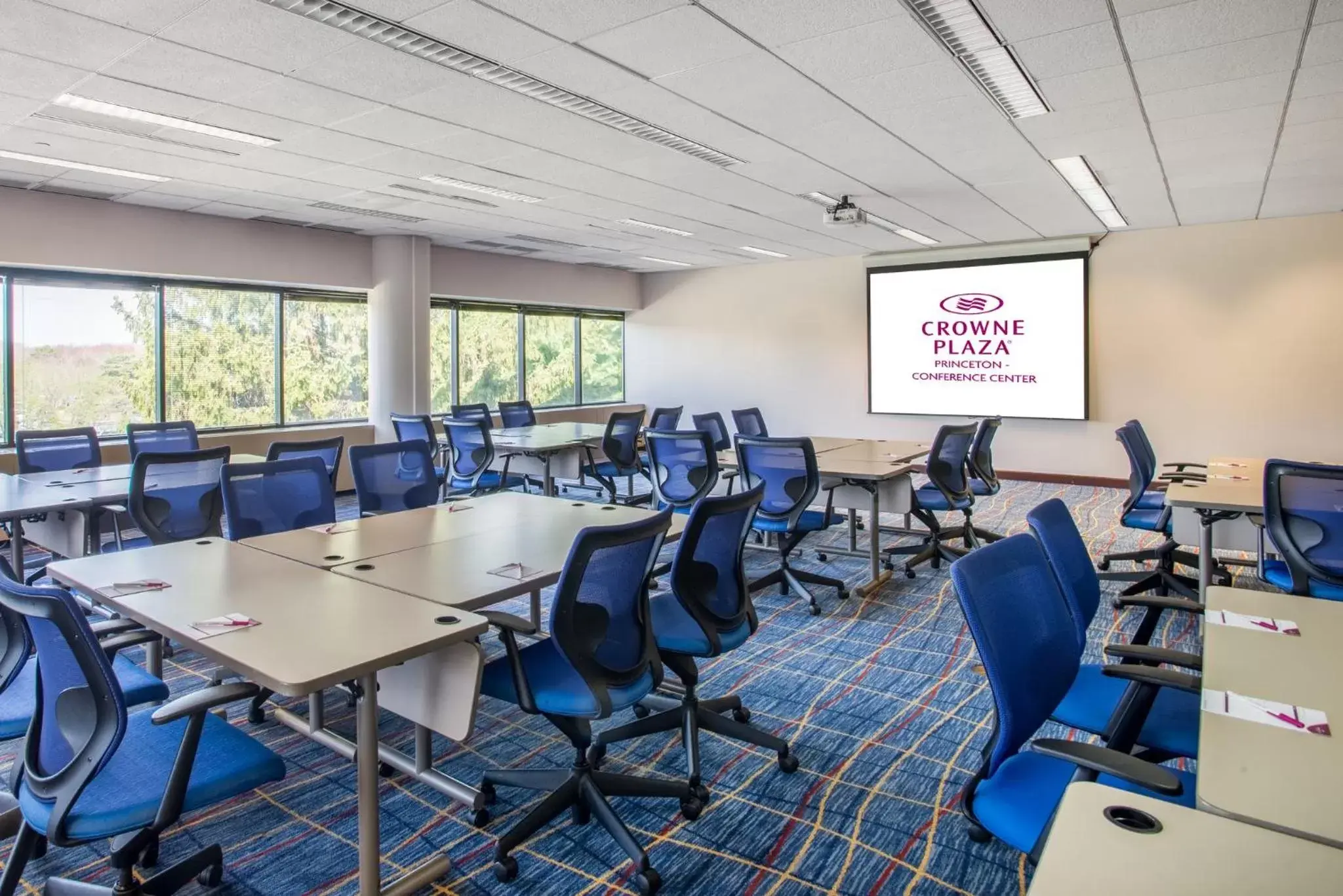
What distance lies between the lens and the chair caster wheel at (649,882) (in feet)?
7.17

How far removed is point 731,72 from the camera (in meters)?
3.85

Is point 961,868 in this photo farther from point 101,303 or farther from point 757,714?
point 101,303

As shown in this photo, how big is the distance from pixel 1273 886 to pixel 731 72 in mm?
3705

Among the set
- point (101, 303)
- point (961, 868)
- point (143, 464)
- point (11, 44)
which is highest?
point (11, 44)

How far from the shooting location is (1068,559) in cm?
245

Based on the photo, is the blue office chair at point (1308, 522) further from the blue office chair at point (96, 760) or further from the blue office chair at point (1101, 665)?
the blue office chair at point (96, 760)

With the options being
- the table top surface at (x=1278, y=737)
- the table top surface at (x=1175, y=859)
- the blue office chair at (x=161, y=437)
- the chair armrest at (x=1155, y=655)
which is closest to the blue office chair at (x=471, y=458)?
the blue office chair at (x=161, y=437)

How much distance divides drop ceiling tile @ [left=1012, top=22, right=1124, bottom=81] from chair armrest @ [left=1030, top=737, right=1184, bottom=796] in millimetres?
3051

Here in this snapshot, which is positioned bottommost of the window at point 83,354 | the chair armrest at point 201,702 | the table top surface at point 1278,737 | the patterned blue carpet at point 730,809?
the patterned blue carpet at point 730,809

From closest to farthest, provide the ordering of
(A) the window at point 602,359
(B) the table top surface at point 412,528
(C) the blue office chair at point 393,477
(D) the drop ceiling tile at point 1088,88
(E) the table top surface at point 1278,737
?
(E) the table top surface at point 1278,737 < (B) the table top surface at point 412,528 < (D) the drop ceiling tile at point 1088,88 < (C) the blue office chair at point 393,477 < (A) the window at point 602,359

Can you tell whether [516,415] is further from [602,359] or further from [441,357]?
[602,359]

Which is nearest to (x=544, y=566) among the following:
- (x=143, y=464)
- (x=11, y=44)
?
(x=143, y=464)

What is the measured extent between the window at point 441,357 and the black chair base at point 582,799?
25.7 feet

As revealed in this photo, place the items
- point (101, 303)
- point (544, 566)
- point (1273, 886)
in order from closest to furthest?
point (1273, 886)
point (544, 566)
point (101, 303)
